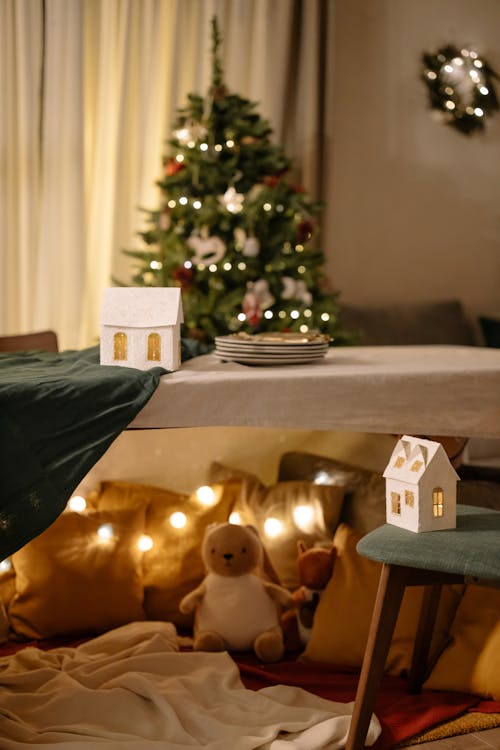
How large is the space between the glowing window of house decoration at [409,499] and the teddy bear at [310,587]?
0.69 meters

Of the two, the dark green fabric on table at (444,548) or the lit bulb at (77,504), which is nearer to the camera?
the dark green fabric on table at (444,548)

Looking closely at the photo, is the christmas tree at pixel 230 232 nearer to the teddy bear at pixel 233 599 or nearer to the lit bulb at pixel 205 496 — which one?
the lit bulb at pixel 205 496

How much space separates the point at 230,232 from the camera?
380 cm

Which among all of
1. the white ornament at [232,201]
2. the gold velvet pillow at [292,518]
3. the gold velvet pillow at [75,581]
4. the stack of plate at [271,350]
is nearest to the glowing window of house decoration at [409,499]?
the stack of plate at [271,350]

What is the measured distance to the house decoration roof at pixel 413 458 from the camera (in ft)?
6.21

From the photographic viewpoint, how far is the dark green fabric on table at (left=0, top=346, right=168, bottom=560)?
1733 millimetres

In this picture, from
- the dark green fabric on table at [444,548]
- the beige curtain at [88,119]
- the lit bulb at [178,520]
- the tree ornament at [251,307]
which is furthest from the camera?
the beige curtain at [88,119]

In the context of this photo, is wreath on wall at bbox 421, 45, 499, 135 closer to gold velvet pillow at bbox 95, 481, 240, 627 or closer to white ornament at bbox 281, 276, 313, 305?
white ornament at bbox 281, 276, 313, 305

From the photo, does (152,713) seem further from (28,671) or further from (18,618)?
(18,618)

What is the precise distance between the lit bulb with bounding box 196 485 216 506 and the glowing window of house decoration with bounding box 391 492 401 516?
92 centimetres

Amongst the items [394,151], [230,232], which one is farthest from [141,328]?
[394,151]

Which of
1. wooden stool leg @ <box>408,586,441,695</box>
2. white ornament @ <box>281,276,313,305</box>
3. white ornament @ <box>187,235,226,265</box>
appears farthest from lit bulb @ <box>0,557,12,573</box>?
white ornament @ <box>281,276,313,305</box>

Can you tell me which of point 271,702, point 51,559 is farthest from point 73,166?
point 271,702

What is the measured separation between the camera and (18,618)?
2.56m
